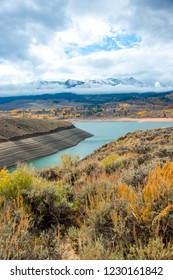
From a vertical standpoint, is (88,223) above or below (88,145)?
above

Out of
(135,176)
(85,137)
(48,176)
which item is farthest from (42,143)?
(135,176)

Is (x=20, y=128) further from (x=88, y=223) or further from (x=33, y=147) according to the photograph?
(x=88, y=223)

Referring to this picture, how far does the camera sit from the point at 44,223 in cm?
538

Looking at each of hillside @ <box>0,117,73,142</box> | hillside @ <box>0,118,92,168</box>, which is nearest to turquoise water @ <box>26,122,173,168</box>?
hillside @ <box>0,118,92,168</box>

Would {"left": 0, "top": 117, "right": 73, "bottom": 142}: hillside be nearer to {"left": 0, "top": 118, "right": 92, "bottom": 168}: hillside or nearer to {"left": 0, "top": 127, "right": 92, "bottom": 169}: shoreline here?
{"left": 0, "top": 118, "right": 92, "bottom": 168}: hillside

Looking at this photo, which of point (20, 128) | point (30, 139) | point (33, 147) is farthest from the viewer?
point (20, 128)

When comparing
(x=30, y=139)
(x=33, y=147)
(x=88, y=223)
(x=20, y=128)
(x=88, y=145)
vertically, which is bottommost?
(x=88, y=145)

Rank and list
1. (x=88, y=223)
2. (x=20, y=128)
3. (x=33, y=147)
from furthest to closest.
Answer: (x=20, y=128)
(x=33, y=147)
(x=88, y=223)

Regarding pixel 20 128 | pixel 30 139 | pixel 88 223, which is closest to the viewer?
pixel 88 223

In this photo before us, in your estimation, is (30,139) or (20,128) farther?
(20,128)

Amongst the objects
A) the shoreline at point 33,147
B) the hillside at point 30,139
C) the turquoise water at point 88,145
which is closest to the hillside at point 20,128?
the hillside at point 30,139

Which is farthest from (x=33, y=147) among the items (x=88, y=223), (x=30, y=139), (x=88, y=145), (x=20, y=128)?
(x=88, y=223)

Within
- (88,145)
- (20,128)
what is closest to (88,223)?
(88,145)

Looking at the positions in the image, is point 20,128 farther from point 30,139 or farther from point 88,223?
point 88,223
